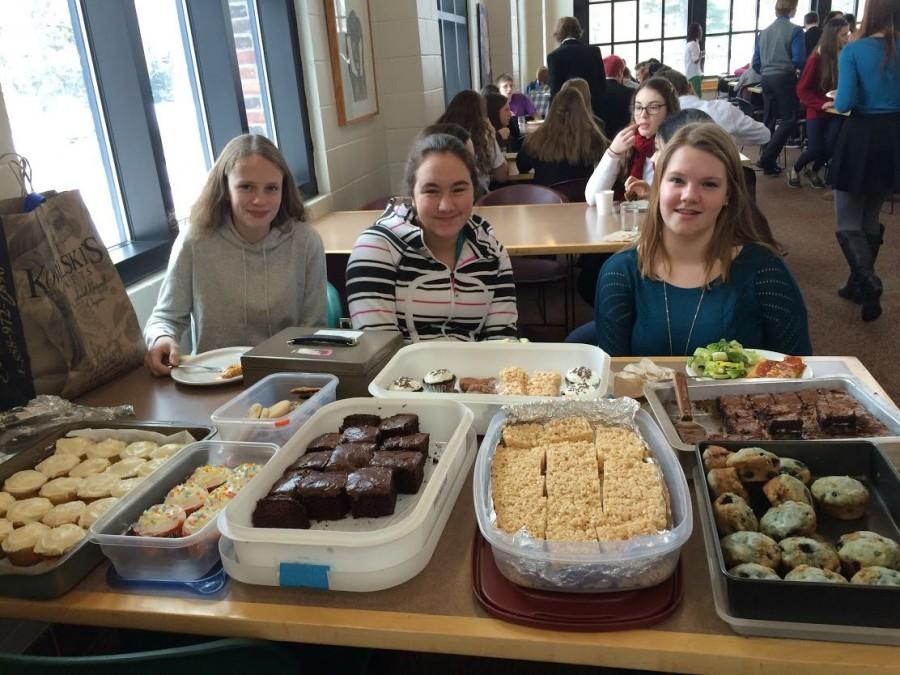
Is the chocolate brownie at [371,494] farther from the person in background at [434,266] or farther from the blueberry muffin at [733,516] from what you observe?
the person in background at [434,266]

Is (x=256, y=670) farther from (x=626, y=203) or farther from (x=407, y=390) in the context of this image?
(x=626, y=203)

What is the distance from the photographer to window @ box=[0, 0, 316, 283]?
2291mm

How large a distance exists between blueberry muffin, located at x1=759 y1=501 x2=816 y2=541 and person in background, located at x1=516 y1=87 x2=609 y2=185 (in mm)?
3358

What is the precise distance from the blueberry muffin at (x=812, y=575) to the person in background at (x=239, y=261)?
1.66 m

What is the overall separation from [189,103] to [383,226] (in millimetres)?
1554

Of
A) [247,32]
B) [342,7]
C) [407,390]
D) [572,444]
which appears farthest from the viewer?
[342,7]

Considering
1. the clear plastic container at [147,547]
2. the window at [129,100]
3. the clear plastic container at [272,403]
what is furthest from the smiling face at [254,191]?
the clear plastic container at [147,547]

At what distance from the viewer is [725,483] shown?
1.01 meters

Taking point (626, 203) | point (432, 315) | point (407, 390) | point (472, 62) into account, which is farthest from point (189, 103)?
point (472, 62)

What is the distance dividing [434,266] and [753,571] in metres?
1.35

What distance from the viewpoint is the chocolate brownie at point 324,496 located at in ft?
3.52

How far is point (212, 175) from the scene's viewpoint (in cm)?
213

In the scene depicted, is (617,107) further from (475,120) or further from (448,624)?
(448,624)

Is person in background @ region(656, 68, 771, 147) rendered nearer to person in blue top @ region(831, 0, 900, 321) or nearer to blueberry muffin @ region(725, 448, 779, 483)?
person in blue top @ region(831, 0, 900, 321)
